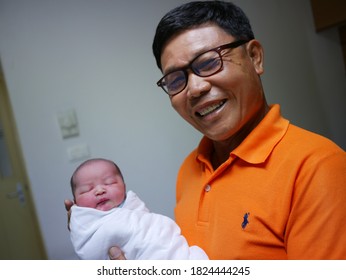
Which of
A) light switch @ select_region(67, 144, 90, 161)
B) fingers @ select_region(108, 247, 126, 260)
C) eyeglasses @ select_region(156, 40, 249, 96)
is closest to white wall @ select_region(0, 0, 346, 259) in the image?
light switch @ select_region(67, 144, 90, 161)

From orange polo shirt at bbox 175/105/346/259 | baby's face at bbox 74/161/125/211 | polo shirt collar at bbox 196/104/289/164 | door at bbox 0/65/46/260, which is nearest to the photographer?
orange polo shirt at bbox 175/105/346/259

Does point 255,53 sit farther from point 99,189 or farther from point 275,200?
point 99,189

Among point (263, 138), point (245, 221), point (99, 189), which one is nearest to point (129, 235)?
point (99, 189)

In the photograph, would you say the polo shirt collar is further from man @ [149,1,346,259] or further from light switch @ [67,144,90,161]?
light switch @ [67,144,90,161]

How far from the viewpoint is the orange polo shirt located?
43 cm

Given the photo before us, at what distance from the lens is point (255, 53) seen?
23.4 inches

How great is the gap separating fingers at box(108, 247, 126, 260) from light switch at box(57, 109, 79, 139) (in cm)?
61

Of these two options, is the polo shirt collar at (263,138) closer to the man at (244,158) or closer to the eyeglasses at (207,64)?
the man at (244,158)

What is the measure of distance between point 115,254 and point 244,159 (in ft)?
1.16

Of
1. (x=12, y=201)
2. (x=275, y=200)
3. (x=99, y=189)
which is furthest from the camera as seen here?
(x=12, y=201)

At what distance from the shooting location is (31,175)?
1.08 metres
